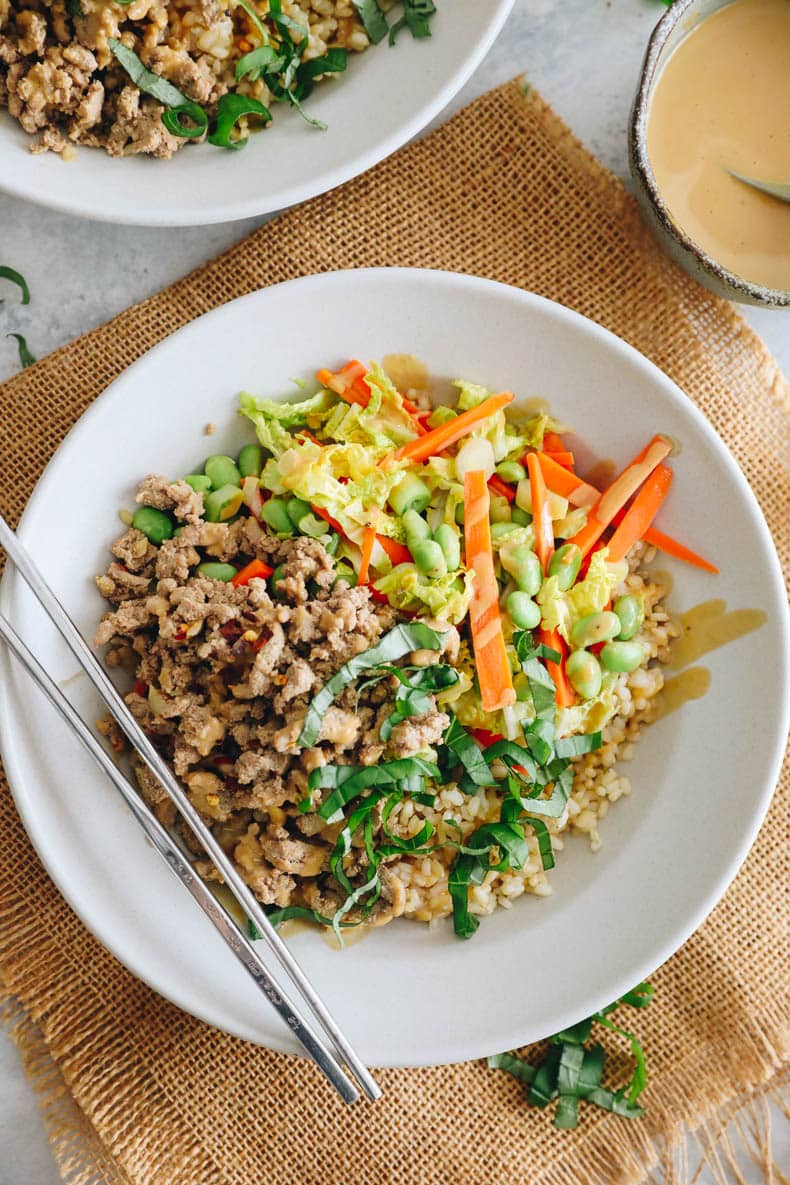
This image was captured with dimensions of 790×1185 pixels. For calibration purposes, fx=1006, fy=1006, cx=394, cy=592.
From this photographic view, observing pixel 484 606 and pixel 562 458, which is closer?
pixel 484 606

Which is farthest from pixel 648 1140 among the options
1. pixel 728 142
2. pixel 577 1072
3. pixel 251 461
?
pixel 728 142

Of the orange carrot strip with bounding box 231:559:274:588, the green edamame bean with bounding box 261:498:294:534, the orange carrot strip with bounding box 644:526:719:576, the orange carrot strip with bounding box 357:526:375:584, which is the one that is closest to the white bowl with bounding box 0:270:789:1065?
the orange carrot strip with bounding box 644:526:719:576

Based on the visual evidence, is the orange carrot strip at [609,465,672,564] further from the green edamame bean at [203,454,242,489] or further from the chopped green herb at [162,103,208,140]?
the chopped green herb at [162,103,208,140]

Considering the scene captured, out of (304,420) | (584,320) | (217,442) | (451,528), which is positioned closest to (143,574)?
(217,442)

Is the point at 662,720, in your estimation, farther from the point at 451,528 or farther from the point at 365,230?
the point at 365,230

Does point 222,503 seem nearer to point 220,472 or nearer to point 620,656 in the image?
point 220,472

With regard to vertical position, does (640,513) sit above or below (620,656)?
above

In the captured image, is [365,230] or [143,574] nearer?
[143,574]
